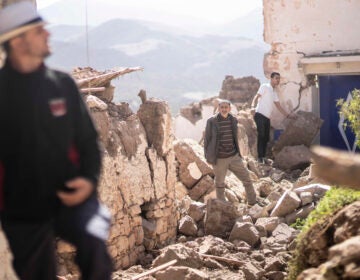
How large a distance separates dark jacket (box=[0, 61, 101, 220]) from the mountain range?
38.3 metres

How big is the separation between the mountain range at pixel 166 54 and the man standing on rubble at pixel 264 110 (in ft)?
91.3

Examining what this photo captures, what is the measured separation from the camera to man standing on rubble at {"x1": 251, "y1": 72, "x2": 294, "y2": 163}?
1327 centimetres

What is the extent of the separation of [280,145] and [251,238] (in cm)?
564

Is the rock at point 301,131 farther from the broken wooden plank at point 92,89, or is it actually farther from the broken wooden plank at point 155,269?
the broken wooden plank at point 155,269

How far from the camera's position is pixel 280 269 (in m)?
7.50

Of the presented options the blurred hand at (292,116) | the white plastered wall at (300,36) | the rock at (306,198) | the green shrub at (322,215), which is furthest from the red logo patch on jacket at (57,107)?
the white plastered wall at (300,36)

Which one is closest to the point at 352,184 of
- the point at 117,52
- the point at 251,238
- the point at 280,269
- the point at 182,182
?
the point at 280,269

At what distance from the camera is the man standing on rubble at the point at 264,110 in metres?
13.3

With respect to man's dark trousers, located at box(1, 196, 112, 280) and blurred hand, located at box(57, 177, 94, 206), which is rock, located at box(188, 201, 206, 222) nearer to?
man's dark trousers, located at box(1, 196, 112, 280)

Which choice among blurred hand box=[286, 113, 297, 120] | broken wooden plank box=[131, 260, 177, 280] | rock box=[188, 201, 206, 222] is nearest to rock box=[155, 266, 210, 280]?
broken wooden plank box=[131, 260, 177, 280]

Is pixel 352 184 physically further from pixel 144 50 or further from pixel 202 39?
pixel 202 39

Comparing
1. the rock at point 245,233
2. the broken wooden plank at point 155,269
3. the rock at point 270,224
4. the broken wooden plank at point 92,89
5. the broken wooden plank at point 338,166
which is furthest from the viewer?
the rock at point 270,224

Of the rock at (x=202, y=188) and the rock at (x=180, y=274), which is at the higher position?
the rock at (x=180, y=274)

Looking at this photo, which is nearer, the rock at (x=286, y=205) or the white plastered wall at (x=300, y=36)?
the rock at (x=286, y=205)
